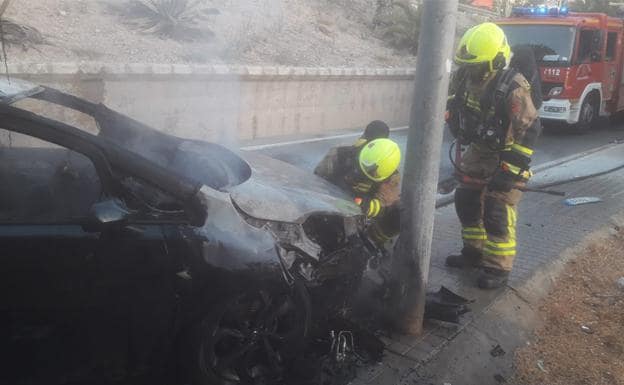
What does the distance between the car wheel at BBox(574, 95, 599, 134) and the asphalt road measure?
0.18m

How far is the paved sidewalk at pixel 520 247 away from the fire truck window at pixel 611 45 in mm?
6080

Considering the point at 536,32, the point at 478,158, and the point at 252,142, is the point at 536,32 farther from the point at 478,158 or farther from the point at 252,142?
the point at 478,158

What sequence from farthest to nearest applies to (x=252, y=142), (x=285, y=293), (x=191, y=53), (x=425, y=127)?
(x=191, y=53) → (x=252, y=142) → (x=425, y=127) → (x=285, y=293)

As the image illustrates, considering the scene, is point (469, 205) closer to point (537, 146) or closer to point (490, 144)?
point (490, 144)

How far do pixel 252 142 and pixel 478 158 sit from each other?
241 inches

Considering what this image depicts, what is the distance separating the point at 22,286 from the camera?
96.5 inches

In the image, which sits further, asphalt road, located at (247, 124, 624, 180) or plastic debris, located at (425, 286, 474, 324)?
asphalt road, located at (247, 124, 624, 180)

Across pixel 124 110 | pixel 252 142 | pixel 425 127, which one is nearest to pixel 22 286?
pixel 425 127

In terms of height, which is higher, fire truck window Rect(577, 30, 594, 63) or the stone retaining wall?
fire truck window Rect(577, 30, 594, 63)

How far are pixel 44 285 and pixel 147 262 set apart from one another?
415 millimetres

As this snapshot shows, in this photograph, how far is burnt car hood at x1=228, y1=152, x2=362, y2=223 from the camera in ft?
9.70

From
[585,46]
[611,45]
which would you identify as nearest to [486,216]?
[585,46]

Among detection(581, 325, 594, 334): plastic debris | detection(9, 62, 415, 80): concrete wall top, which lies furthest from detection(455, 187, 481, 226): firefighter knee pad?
detection(9, 62, 415, 80): concrete wall top

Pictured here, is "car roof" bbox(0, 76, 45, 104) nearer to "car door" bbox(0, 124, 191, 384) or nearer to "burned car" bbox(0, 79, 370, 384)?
"burned car" bbox(0, 79, 370, 384)
